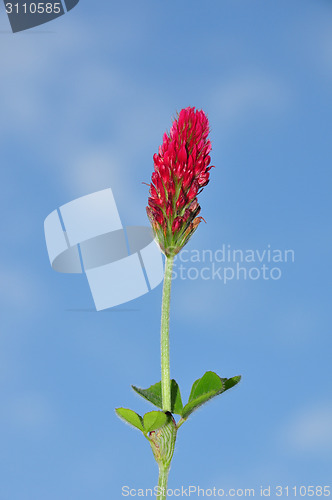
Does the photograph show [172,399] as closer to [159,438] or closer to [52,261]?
[159,438]

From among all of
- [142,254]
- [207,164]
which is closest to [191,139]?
[207,164]

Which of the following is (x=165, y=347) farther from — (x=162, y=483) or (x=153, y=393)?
(x=162, y=483)

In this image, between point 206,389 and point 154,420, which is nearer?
point 154,420

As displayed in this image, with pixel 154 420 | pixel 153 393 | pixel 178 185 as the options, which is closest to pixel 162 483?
pixel 154 420

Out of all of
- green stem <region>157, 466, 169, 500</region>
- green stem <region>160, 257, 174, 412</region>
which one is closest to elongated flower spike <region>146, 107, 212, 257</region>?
green stem <region>160, 257, 174, 412</region>

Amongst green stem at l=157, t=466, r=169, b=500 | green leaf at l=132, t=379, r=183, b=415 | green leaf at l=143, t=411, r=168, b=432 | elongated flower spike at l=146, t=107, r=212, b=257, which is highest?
elongated flower spike at l=146, t=107, r=212, b=257

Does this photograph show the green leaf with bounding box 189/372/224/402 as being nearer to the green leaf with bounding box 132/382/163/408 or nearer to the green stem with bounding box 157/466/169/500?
the green leaf with bounding box 132/382/163/408
